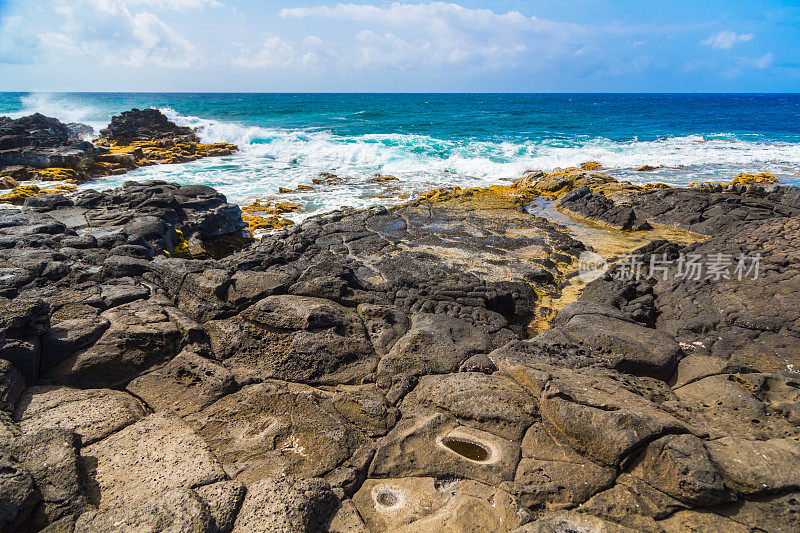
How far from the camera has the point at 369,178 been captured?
23828mm

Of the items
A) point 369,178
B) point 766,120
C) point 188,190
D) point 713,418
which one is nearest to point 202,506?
point 713,418

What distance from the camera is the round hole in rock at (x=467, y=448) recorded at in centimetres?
366

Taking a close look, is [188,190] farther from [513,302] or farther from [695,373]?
[695,373]

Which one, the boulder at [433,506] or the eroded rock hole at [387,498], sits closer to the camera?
the boulder at [433,506]

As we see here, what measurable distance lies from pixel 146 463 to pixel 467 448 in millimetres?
2661

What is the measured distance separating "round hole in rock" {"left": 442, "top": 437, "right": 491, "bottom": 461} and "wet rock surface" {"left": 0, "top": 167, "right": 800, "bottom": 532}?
0.06 feet

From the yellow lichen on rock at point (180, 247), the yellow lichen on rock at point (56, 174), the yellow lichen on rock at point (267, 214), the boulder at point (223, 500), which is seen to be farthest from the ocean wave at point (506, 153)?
the boulder at point (223, 500)

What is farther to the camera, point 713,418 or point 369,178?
point 369,178

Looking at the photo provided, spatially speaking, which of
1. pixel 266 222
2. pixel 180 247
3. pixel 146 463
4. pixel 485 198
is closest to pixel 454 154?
pixel 485 198

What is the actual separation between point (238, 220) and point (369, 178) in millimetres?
11279

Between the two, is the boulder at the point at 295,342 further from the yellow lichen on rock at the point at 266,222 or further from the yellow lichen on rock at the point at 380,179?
the yellow lichen on rock at the point at 380,179

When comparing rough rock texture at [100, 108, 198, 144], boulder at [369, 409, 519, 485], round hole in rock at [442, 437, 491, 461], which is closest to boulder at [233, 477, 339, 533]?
boulder at [369, 409, 519, 485]

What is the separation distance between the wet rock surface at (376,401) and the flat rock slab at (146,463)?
0.06 ft

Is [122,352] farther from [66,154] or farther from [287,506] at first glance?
[66,154]
